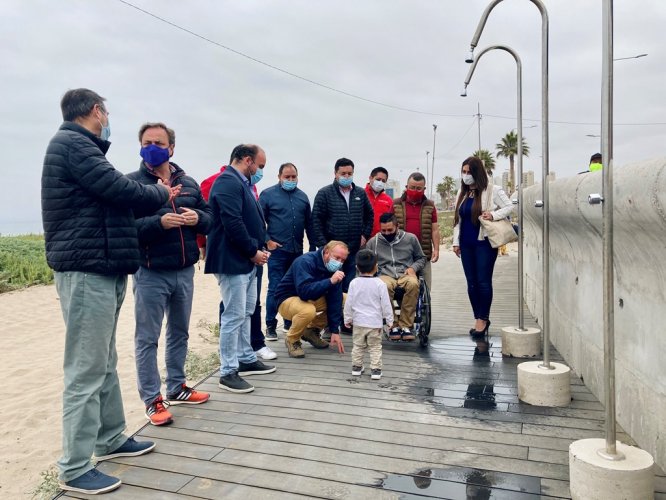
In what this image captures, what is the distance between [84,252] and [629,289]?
293 centimetres

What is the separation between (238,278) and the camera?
4.21m

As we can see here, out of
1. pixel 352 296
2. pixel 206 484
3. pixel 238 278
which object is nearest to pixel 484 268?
pixel 352 296

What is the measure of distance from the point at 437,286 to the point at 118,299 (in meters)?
8.18

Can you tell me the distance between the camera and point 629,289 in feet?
9.89

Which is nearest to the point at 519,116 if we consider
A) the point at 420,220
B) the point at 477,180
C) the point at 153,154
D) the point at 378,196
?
the point at 477,180

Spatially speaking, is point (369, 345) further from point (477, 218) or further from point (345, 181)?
point (345, 181)

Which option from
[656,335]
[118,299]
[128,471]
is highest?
[118,299]

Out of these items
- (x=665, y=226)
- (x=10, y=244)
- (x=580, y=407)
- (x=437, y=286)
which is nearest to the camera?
(x=665, y=226)

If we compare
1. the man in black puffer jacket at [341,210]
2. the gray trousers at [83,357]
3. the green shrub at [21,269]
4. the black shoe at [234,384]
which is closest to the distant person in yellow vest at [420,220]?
the man in black puffer jacket at [341,210]

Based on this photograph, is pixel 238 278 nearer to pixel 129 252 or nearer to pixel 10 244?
pixel 129 252

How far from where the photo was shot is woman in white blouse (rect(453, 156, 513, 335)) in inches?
204

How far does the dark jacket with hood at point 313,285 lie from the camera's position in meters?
5.04

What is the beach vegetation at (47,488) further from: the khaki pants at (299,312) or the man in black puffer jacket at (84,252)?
the khaki pants at (299,312)

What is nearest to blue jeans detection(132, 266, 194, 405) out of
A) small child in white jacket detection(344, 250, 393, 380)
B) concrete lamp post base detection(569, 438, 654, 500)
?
small child in white jacket detection(344, 250, 393, 380)
